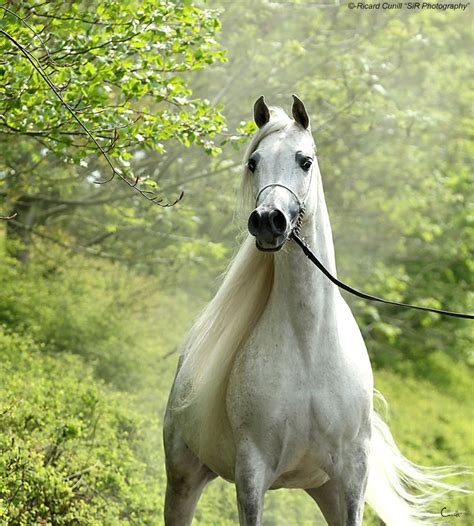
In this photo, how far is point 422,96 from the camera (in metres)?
16.6

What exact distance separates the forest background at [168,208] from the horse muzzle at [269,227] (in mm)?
969

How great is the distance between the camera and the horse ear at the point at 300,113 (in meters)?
4.23

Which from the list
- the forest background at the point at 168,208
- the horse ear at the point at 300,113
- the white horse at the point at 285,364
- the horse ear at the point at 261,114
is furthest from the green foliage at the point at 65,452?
the horse ear at the point at 300,113

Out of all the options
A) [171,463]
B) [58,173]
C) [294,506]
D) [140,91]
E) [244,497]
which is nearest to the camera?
[244,497]

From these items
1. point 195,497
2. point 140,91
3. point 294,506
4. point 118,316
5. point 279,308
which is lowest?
point 195,497

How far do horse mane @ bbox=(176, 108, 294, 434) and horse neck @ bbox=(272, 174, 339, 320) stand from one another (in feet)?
0.54

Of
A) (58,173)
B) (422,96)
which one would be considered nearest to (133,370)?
(58,173)

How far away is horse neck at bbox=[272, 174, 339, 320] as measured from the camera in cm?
430

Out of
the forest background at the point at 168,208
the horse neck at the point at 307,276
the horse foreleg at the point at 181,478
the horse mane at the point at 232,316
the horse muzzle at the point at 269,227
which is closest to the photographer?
the horse muzzle at the point at 269,227

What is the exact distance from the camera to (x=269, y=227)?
3.80 m

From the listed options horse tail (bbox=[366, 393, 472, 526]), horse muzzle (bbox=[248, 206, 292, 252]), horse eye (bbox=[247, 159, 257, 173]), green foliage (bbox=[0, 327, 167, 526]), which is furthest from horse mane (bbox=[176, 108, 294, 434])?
green foliage (bbox=[0, 327, 167, 526])

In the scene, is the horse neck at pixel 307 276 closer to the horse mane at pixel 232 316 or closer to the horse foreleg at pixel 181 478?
the horse mane at pixel 232 316

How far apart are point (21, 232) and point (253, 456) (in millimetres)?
8553

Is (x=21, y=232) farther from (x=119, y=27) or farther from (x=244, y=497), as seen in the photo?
(x=244, y=497)
